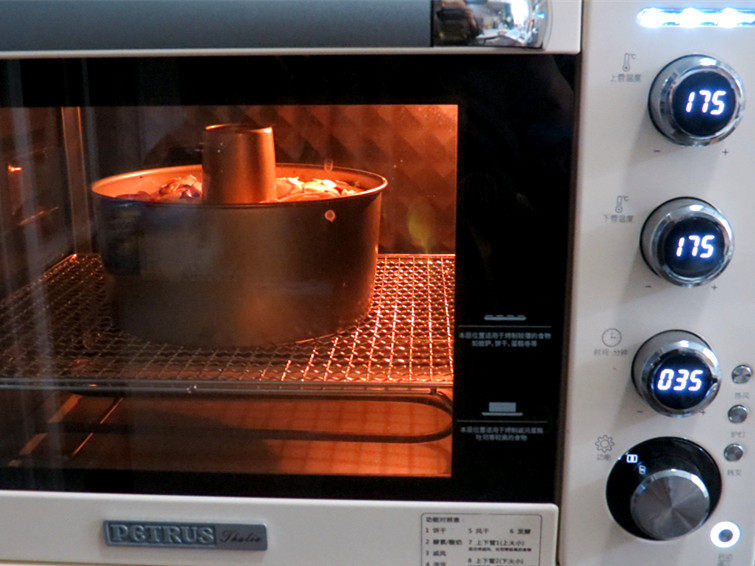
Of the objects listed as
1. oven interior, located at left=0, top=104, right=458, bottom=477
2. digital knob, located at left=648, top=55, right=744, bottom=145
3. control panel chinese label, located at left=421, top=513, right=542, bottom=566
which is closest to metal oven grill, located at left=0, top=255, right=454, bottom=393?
oven interior, located at left=0, top=104, right=458, bottom=477

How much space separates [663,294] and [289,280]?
28 centimetres

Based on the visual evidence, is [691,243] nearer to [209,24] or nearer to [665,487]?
[665,487]

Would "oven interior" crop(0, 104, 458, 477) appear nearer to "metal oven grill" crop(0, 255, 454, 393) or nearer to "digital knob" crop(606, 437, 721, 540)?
"metal oven grill" crop(0, 255, 454, 393)

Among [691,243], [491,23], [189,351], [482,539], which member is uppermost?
[491,23]

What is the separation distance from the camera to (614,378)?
0.59 meters

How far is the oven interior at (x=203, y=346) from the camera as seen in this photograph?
24.5 inches

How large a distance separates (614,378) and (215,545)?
13.2 inches

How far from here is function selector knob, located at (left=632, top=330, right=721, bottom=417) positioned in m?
0.56

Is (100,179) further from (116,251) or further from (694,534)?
(694,534)

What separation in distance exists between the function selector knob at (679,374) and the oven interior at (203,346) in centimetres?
16

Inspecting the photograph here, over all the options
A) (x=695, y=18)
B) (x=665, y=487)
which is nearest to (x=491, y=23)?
(x=695, y=18)

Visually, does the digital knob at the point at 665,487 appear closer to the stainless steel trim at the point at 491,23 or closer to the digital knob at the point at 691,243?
the digital knob at the point at 691,243

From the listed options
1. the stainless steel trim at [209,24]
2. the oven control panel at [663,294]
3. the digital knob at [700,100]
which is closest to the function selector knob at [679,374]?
the oven control panel at [663,294]

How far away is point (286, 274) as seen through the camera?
65 centimetres
